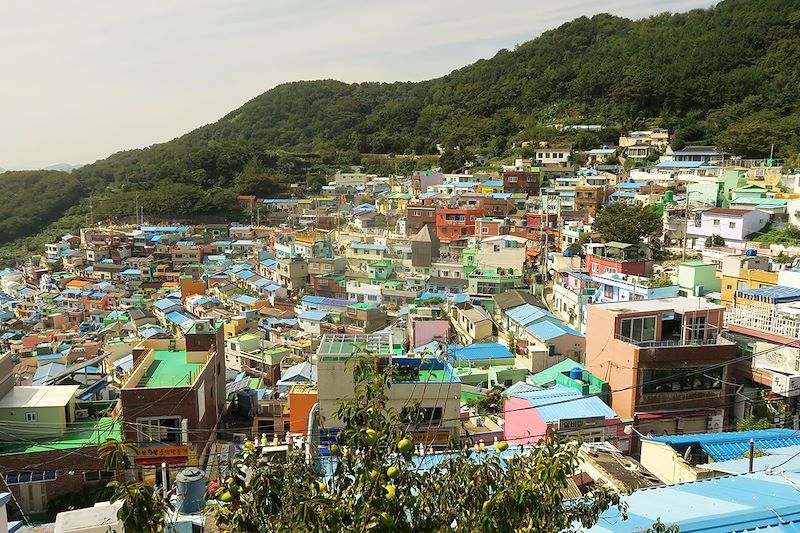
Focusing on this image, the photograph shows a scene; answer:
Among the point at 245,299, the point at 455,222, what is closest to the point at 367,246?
the point at 455,222

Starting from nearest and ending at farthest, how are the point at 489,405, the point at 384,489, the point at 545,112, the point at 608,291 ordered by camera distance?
the point at 384,489
the point at 489,405
the point at 608,291
the point at 545,112

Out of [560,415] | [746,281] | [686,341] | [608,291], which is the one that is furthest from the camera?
[608,291]

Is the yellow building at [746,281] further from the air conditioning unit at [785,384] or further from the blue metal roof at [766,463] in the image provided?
the blue metal roof at [766,463]

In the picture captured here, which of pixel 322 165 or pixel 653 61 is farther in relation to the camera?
pixel 322 165

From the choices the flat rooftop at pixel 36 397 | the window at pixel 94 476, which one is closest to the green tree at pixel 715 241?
the window at pixel 94 476

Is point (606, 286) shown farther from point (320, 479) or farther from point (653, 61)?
point (653, 61)

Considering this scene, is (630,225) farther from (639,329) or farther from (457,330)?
(639,329)

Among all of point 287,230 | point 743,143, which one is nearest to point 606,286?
point 743,143
